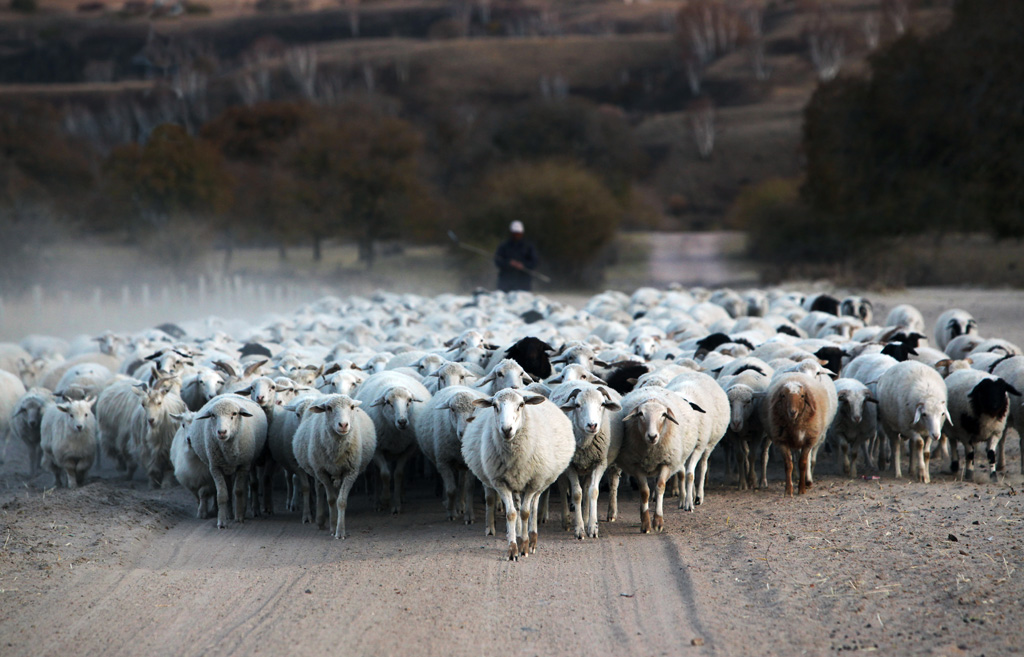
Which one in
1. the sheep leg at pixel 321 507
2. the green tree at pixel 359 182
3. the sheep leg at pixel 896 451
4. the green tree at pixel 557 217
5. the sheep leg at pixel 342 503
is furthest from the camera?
the green tree at pixel 359 182

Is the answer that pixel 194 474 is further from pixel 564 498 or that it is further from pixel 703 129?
pixel 703 129

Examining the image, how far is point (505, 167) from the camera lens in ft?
150

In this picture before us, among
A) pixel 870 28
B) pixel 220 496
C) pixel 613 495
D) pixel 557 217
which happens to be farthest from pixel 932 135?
pixel 870 28

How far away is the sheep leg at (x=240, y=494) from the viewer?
8.61 meters

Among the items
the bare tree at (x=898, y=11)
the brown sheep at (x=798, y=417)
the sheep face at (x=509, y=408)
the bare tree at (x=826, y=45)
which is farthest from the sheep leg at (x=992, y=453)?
the bare tree at (x=826, y=45)

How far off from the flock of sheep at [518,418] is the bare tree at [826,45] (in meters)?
81.1

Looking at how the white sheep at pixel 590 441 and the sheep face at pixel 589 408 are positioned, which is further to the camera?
the white sheep at pixel 590 441

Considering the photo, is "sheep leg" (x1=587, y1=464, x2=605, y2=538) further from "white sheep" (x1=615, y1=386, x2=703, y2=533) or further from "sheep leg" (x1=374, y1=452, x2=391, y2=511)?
"sheep leg" (x1=374, y1=452, x2=391, y2=511)

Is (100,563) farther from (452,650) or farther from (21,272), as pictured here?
(21,272)

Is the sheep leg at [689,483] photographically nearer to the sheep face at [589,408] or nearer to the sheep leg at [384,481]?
the sheep face at [589,408]

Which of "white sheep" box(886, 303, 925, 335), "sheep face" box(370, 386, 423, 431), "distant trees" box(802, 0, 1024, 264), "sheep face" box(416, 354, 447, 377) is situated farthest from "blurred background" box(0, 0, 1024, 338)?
"sheep face" box(370, 386, 423, 431)

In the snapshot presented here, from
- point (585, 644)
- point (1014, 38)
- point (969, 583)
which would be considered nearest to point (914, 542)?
point (969, 583)

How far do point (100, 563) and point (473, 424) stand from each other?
114 inches

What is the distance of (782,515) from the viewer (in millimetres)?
7961
